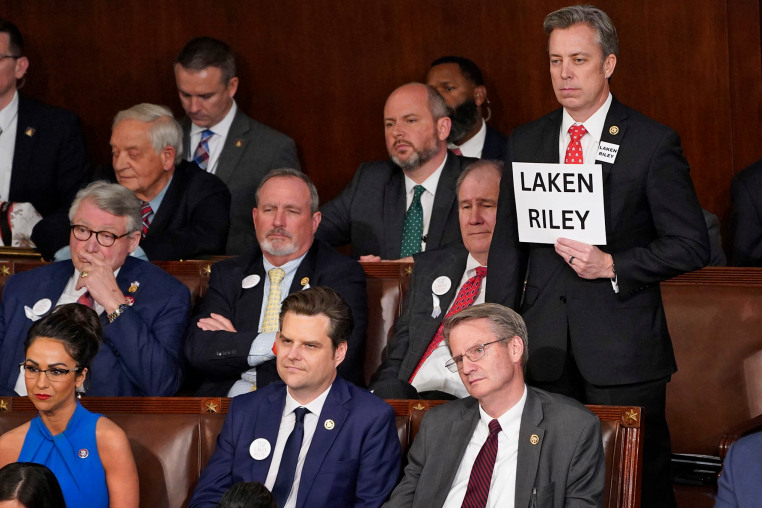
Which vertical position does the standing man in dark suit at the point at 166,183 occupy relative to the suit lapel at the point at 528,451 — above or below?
above

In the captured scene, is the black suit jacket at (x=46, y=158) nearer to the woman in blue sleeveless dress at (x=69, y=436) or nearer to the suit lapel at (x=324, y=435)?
the woman in blue sleeveless dress at (x=69, y=436)

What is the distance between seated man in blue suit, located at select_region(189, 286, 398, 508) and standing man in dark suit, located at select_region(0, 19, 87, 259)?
2.45 metres

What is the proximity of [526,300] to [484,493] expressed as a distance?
2.24ft

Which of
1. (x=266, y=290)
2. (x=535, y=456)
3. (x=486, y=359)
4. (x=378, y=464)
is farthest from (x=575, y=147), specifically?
(x=266, y=290)

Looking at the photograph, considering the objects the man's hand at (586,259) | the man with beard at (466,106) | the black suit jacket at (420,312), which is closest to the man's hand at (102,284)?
the black suit jacket at (420,312)

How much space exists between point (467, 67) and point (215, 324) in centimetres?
227

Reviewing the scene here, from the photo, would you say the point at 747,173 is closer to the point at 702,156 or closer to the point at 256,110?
the point at 702,156

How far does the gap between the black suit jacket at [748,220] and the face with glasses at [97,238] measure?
2499mm

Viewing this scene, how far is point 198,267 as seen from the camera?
14.3ft

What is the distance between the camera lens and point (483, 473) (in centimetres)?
297

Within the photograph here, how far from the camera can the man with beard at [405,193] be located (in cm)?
483

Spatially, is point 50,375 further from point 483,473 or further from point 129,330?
point 483,473

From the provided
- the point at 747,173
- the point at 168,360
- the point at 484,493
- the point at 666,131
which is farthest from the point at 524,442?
the point at 747,173

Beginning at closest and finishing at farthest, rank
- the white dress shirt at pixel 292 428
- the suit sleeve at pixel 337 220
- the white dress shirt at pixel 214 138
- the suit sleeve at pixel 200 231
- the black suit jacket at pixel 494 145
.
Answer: the white dress shirt at pixel 292 428 → the suit sleeve at pixel 200 231 → the suit sleeve at pixel 337 220 → the black suit jacket at pixel 494 145 → the white dress shirt at pixel 214 138
